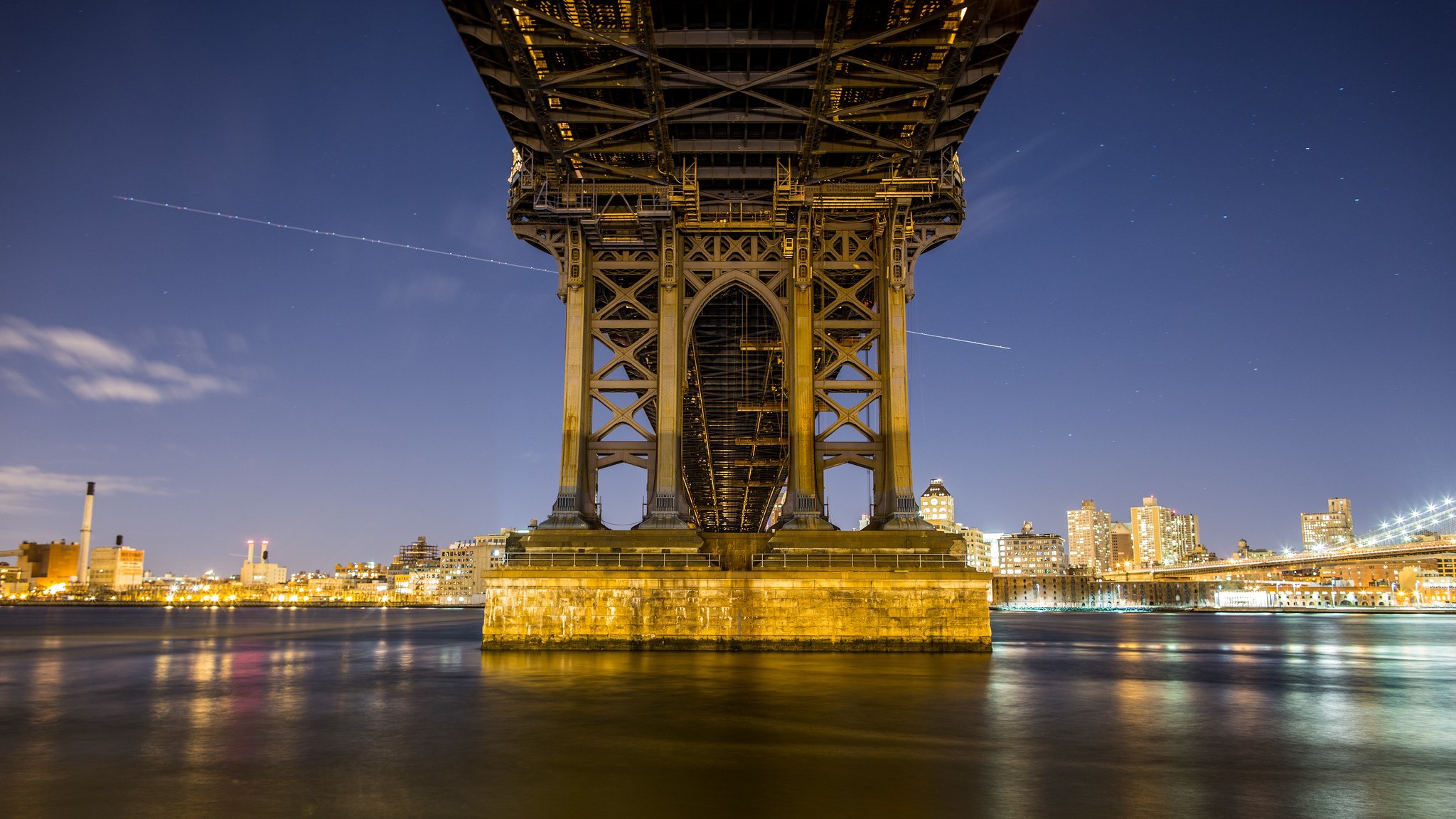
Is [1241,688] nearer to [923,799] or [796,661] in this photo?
[796,661]

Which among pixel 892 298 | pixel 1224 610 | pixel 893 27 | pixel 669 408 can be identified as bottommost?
pixel 1224 610

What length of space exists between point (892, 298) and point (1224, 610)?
7394 inches

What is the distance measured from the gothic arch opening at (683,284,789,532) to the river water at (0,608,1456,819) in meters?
15.1

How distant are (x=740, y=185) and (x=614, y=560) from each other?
15.2 meters

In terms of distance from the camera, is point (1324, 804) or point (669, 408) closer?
point (1324, 804)

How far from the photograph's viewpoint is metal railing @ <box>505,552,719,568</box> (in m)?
29.6

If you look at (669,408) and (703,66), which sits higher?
(703,66)

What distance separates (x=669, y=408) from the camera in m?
33.1

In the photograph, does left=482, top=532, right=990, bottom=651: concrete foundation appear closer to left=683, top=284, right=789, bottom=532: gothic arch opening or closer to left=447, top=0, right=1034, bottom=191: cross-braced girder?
left=683, top=284, right=789, bottom=532: gothic arch opening

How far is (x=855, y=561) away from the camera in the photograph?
98.3 ft

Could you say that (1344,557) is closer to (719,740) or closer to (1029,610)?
(1029,610)

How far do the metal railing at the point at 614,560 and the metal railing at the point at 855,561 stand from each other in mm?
2311

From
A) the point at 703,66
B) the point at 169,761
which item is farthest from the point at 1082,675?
the point at 169,761

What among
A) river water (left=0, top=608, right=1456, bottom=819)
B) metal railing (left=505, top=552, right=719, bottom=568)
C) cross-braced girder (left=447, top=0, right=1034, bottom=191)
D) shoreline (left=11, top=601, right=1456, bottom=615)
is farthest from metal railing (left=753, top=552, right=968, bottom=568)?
shoreline (left=11, top=601, right=1456, bottom=615)
